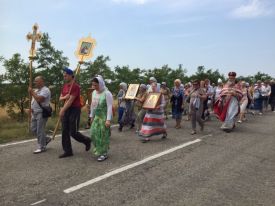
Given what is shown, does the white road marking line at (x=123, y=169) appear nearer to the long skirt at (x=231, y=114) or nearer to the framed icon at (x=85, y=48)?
the long skirt at (x=231, y=114)

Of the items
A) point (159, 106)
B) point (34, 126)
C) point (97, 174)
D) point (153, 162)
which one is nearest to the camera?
point (97, 174)

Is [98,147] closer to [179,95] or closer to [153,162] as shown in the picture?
[153,162]

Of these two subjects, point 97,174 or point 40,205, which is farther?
point 97,174

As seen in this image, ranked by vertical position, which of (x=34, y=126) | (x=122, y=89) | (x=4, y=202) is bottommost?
(x=4, y=202)

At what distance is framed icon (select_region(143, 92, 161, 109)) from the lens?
34.9ft

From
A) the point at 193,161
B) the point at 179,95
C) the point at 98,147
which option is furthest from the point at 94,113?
the point at 179,95

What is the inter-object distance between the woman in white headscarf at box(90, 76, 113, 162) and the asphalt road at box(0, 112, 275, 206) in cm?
27

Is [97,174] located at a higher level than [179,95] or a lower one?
lower

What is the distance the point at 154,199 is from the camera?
5602 mm

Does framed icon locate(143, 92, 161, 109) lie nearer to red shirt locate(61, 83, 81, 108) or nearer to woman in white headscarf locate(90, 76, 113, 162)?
woman in white headscarf locate(90, 76, 113, 162)

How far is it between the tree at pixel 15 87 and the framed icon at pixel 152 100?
27.8 feet

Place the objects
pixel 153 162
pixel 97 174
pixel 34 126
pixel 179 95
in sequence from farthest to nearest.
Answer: pixel 179 95
pixel 34 126
pixel 153 162
pixel 97 174

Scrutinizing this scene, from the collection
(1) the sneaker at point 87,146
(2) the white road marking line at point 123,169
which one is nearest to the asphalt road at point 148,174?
(2) the white road marking line at point 123,169

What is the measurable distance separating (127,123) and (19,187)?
683cm
